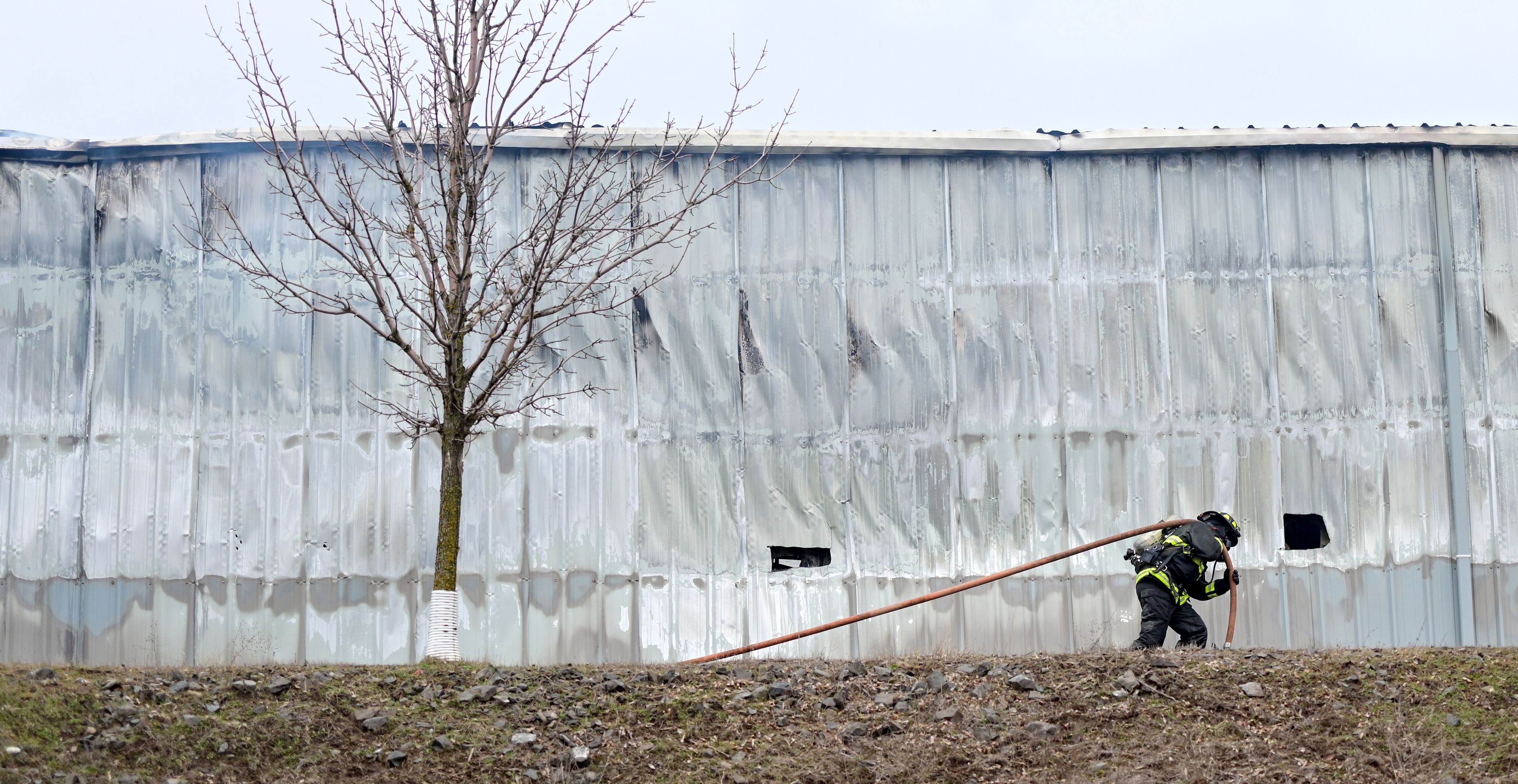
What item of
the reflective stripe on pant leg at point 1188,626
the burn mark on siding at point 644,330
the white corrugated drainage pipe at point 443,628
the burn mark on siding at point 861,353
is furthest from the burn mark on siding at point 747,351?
the reflective stripe on pant leg at point 1188,626

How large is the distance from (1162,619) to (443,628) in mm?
5714

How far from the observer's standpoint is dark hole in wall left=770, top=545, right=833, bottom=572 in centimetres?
1393

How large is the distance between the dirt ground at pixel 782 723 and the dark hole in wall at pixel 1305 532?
3686mm

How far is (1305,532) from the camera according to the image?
561 inches

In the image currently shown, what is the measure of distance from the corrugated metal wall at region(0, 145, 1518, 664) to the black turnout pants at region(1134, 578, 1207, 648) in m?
1.94

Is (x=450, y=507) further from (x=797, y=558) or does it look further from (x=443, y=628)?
(x=797, y=558)

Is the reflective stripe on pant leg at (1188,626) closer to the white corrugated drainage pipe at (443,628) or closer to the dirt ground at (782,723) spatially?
Answer: the dirt ground at (782,723)

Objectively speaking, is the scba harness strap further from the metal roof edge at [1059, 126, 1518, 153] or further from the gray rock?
the metal roof edge at [1059, 126, 1518, 153]

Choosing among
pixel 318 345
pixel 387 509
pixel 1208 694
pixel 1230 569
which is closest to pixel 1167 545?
pixel 1230 569

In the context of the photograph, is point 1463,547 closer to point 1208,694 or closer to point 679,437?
point 1208,694

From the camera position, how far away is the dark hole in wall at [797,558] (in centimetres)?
1393

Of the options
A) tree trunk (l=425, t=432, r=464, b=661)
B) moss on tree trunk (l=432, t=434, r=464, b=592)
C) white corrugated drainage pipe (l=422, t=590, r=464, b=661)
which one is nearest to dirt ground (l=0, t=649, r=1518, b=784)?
white corrugated drainage pipe (l=422, t=590, r=464, b=661)

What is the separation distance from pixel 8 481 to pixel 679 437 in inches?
252

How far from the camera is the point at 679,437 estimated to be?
14047 mm
